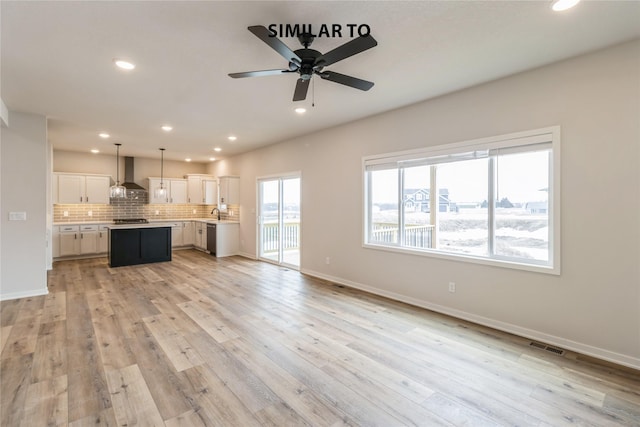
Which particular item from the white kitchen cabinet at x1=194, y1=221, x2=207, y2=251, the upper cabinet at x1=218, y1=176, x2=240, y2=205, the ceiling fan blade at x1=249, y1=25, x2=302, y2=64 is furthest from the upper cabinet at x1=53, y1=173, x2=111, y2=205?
the ceiling fan blade at x1=249, y1=25, x2=302, y2=64

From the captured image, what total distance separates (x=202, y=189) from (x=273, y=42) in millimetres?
8014

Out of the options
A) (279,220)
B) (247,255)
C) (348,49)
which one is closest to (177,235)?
(247,255)

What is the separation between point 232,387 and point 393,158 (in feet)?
11.4

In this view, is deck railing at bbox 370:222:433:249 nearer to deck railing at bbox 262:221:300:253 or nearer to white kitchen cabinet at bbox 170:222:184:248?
deck railing at bbox 262:221:300:253

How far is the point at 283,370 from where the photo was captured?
2537 mm


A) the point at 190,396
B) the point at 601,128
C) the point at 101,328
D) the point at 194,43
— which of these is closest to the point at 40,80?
the point at 194,43

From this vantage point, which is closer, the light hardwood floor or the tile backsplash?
the light hardwood floor

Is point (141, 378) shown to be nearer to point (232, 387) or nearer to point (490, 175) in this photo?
point (232, 387)

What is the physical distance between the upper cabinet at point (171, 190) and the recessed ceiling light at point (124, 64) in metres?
6.42

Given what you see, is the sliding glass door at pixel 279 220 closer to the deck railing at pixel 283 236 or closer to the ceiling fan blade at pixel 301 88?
the deck railing at pixel 283 236

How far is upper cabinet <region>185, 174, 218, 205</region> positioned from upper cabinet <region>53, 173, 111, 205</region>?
209 cm

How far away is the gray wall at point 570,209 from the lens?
Result: 2.59 m

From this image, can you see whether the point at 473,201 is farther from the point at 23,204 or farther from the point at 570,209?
the point at 23,204

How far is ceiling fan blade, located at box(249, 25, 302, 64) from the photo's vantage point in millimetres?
1875
